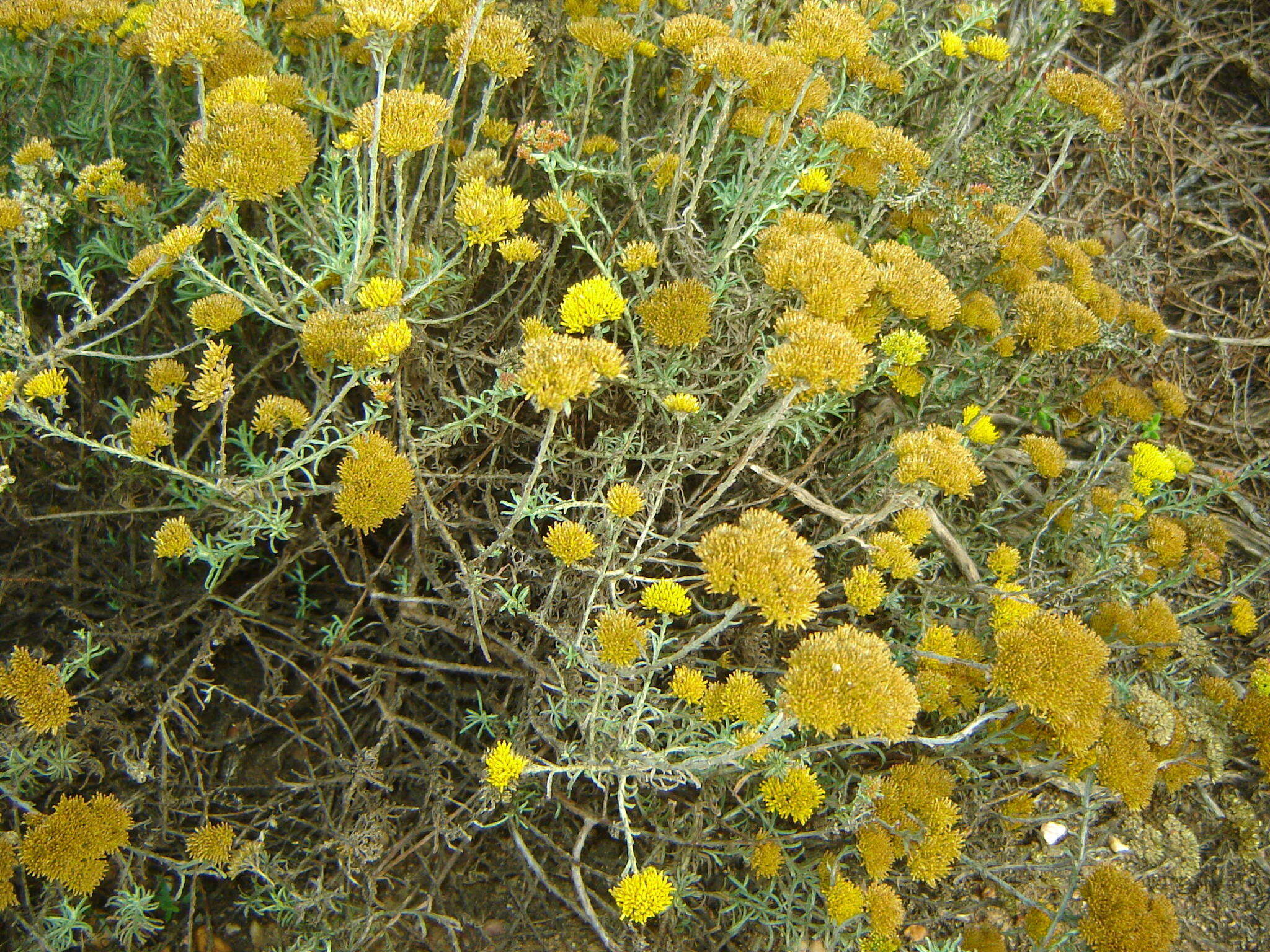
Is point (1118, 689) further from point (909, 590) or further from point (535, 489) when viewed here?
point (535, 489)

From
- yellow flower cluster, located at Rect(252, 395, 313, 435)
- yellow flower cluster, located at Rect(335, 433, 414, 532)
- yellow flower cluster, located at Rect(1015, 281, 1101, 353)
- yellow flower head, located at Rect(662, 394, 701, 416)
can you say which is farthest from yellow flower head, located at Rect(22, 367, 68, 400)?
yellow flower cluster, located at Rect(1015, 281, 1101, 353)

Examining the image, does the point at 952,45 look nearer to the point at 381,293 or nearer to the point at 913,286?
Answer: the point at 913,286

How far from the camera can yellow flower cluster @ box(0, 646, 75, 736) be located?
2197mm

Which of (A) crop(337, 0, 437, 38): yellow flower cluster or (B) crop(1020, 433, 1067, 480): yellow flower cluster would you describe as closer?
(A) crop(337, 0, 437, 38): yellow flower cluster

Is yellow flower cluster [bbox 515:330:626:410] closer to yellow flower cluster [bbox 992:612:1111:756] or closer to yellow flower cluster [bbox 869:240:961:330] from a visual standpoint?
yellow flower cluster [bbox 869:240:961:330]

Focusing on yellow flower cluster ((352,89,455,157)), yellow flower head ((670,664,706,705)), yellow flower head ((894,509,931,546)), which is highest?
yellow flower cluster ((352,89,455,157))

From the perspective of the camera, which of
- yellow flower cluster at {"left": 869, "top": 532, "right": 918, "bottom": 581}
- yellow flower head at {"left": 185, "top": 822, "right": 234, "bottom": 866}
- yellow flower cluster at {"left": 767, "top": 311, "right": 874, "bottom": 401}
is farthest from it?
yellow flower cluster at {"left": 869, "top": 532, "right": 918, "bottom": 581}

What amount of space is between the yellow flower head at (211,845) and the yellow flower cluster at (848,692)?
1.57 meters

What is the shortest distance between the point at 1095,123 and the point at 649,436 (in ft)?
6.46

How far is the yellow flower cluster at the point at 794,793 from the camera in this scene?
239 centimetres

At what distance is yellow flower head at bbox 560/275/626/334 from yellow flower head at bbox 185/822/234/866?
1661 millimetres

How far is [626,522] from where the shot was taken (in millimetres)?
2619

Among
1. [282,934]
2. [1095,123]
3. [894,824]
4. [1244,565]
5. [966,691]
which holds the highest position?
[1095,123]

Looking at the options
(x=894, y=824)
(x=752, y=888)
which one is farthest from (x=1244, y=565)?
(x=752, y=888)
